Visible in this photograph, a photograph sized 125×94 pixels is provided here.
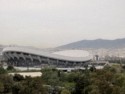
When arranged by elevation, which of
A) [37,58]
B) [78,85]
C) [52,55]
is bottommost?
[78,85]

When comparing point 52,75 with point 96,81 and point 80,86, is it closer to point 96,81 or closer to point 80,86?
point 80,86

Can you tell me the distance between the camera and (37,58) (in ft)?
201

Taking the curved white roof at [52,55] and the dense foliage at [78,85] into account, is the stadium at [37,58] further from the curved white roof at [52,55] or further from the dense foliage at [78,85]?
the dense foliage at [78,85]

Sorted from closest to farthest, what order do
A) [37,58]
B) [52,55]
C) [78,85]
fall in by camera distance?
[78,85], [37,58], [52,55]

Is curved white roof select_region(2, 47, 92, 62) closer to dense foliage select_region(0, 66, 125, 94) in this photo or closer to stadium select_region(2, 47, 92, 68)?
stadium select_region(2, 47, 92, 68)

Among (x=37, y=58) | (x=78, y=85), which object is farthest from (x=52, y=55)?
(x=78, y=85)

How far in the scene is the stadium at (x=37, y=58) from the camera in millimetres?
61000

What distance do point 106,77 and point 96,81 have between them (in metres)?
1.12

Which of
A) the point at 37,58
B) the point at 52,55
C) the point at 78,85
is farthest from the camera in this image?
the point at 52,55

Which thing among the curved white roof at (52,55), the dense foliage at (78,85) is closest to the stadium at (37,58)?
the curved white roof at (52,55)

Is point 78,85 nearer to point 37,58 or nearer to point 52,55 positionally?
point 37,58

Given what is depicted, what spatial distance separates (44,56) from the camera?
201ft

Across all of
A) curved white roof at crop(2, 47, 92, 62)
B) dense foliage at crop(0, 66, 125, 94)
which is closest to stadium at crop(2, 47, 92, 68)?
curved white roof at crop(2, 47, 92, 62)

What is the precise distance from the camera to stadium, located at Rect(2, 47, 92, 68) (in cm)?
6100
